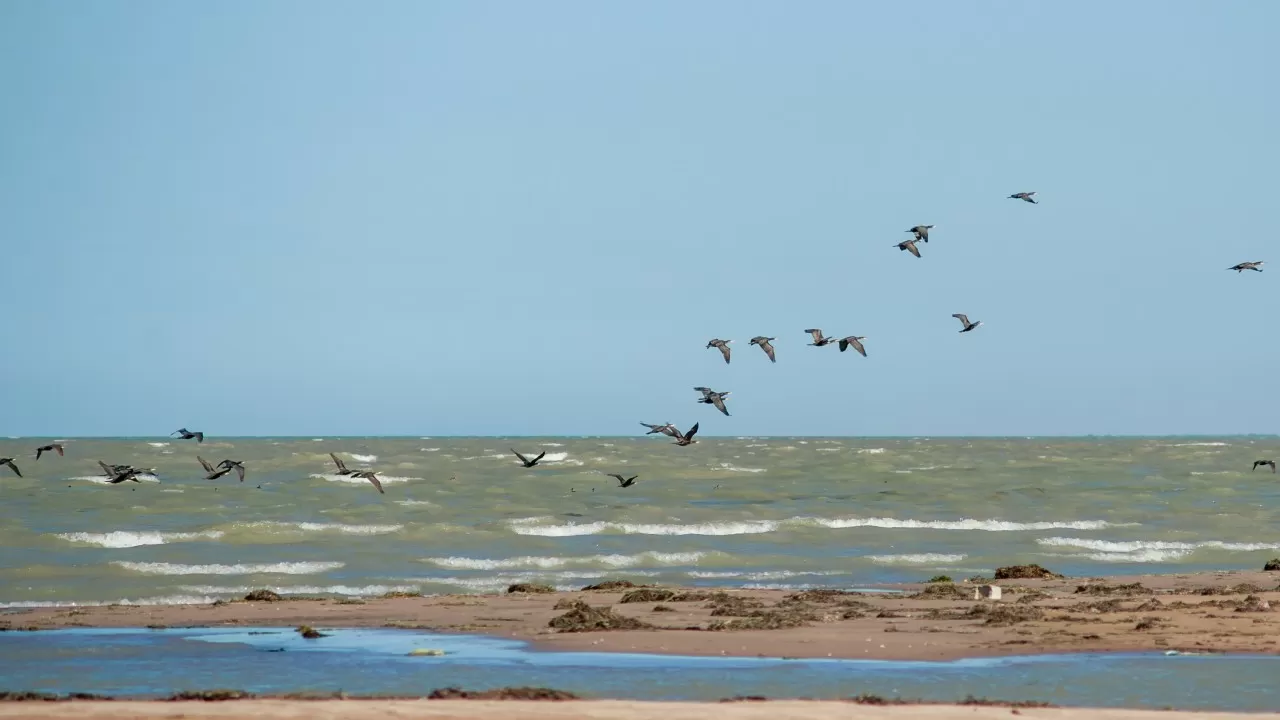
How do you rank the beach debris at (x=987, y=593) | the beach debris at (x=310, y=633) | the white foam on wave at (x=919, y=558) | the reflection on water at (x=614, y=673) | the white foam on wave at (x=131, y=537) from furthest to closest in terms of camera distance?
the white foam on wave at (x=131, y=537), the white foam on wave at (x=919, y=558), the beach debris at (x=987, y=593), the beach debris at (x=310, y=633), the reflection on water at (x=614, y=673)

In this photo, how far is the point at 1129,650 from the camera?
17781mm

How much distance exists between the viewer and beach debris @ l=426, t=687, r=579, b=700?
14289 mm

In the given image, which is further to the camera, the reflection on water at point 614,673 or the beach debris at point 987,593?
the beach debris at point 987,593

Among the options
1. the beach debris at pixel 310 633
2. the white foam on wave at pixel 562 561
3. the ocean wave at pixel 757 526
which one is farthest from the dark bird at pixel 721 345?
the ocean wave at pixel 757 526

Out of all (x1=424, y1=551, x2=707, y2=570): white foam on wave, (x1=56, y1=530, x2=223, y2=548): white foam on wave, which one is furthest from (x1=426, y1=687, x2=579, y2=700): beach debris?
(x1=56, y1=530, x2=223, y2=548): white foam on wave

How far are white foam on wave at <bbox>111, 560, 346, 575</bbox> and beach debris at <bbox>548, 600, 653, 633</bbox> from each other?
11.9 metres

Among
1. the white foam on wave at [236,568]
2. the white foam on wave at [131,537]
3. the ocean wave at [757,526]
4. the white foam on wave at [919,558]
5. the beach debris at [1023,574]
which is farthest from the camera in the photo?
the ocean wave at [757,526]

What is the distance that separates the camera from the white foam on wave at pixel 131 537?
119 feet

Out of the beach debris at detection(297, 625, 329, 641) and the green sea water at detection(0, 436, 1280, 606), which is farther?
the green sea water at detection(0, 436, 1280, 606)

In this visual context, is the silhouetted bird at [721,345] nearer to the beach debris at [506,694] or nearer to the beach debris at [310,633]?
the beach debris at [310,633]

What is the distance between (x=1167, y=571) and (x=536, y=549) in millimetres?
13613

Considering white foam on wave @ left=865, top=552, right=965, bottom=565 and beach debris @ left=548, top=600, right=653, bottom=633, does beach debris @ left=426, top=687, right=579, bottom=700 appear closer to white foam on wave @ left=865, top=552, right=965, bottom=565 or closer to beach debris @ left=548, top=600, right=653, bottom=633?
beach debris @ left=548, top=600, right=653, bottom=633

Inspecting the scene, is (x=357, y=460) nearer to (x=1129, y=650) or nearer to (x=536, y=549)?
(x=536, y=549)

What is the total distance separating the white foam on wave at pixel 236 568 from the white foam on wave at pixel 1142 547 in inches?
649
